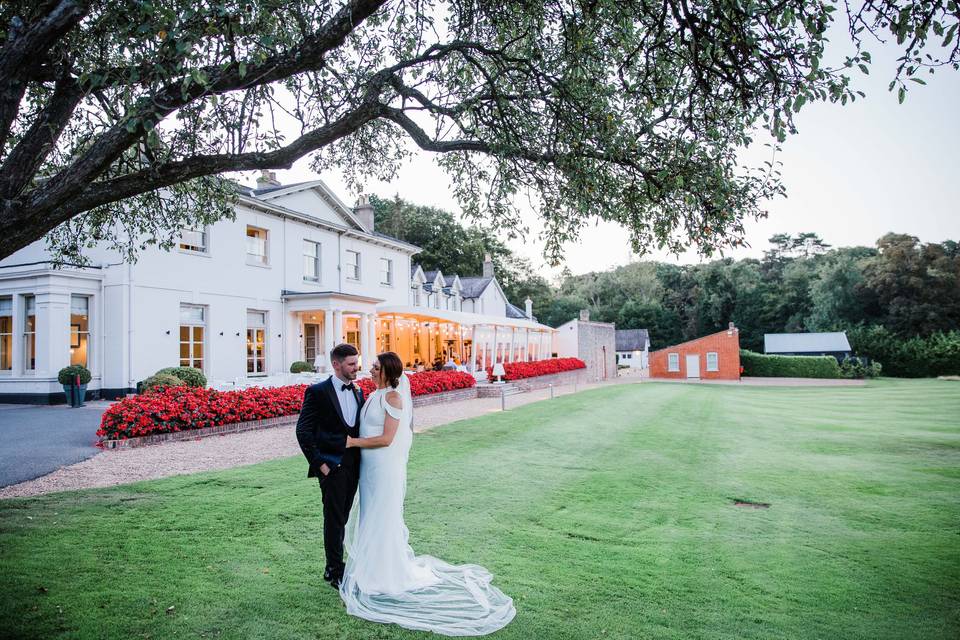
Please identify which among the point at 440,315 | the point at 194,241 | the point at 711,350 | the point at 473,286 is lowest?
the point at 711,350

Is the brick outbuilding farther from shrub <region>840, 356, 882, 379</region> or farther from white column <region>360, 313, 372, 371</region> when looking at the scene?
white column <region>360, 313, 372, 371</region>

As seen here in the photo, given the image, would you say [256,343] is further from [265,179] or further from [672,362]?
[672,362]

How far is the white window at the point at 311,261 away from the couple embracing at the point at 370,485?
20423 millimetres

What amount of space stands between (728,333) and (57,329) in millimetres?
44363

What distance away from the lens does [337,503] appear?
14.7ft

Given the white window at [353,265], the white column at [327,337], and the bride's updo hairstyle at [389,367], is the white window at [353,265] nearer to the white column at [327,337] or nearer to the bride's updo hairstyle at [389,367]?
the white column at [327,337]

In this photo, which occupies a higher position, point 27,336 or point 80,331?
point 80,331

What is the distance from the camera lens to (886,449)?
11.8 m

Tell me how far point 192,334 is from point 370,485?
16.9 m

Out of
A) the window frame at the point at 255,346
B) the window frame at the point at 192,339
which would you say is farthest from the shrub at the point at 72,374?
the window frame at the point at 255,346

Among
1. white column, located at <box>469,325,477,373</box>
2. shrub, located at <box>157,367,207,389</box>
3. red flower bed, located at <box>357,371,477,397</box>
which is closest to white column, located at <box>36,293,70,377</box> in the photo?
shrub, located at <box>157,367,207,389</box>

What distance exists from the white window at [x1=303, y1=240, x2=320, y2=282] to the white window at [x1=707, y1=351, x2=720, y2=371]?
115 ft

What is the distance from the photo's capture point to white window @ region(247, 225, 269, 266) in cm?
2128

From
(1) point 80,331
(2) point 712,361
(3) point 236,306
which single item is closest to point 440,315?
(3) point 236,306
